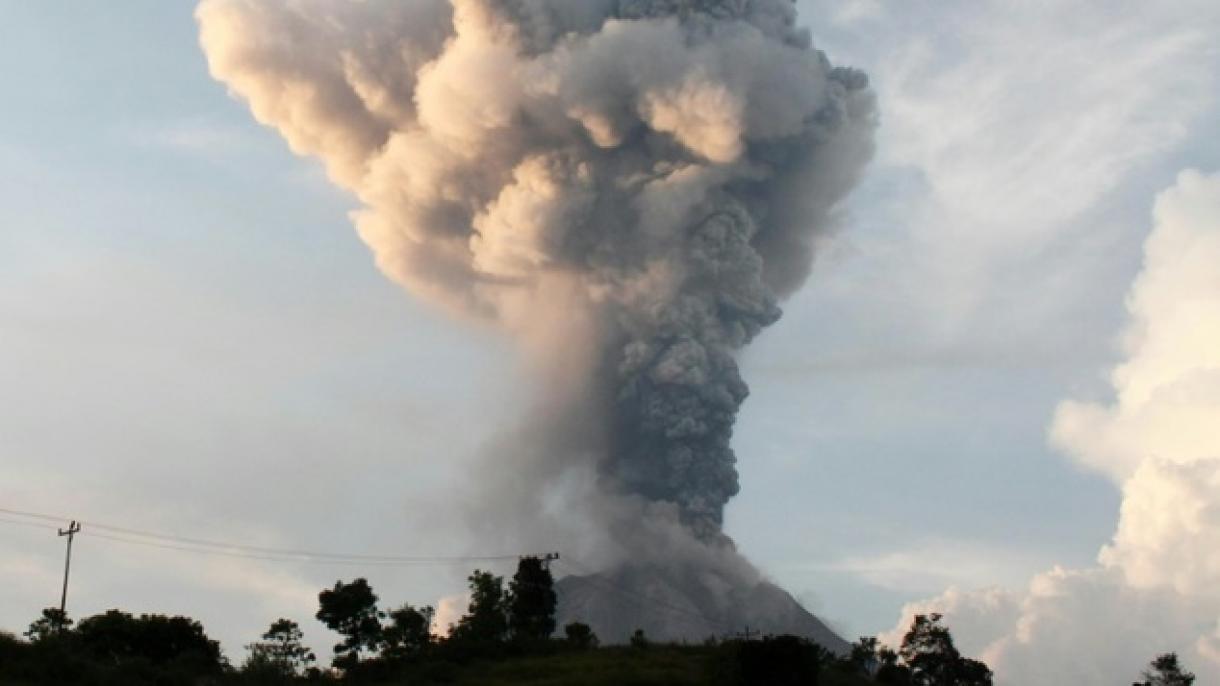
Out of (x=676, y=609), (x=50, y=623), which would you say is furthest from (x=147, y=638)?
(x=676, y=609)

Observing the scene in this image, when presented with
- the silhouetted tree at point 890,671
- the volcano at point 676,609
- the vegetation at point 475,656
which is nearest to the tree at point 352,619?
the vegetation at point 475,656

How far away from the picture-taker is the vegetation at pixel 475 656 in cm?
7350

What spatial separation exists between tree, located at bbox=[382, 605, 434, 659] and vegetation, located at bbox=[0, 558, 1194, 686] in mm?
88

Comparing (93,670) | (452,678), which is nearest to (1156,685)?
(452,678)

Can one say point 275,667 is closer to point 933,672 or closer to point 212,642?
point 212,642

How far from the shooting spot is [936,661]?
108 metres

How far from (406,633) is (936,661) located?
3996cm

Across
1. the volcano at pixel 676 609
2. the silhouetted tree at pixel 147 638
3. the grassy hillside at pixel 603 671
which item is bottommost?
the grassy hillside at pixel 603 671

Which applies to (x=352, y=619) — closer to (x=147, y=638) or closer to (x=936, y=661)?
(x=147, y=638)

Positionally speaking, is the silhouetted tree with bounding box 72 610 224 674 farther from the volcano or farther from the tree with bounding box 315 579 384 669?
the volcano

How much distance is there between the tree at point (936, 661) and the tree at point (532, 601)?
26.3 meters

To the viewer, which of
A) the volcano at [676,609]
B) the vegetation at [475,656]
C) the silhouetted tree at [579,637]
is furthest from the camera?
the volcano at [676,609]

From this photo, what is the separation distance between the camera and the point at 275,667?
268ft

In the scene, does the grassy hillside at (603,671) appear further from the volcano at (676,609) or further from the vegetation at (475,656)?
the volcano at (676,609)
